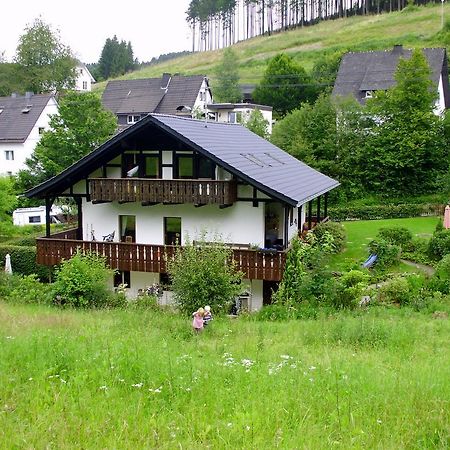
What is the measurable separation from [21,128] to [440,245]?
41.2m

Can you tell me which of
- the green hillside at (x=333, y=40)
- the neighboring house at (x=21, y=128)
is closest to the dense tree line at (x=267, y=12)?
the green hillside at (x=333, y=40)

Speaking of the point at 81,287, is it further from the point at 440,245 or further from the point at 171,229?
the point at 440,245

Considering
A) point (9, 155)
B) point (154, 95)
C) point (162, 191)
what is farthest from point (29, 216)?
point (154, 95)

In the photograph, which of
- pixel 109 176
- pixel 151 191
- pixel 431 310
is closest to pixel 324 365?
pixel 431 310

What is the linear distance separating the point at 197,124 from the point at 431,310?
1259 cm

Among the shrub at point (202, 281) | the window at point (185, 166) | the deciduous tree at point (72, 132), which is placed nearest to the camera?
the shrub at point (202, 281)

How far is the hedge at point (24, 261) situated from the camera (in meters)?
26.4

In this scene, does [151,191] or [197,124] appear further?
[197,124]

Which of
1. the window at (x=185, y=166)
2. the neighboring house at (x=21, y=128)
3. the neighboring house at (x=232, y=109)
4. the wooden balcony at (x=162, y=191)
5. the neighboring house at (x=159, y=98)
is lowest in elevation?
the wooden balcony at (x=162, y=191)

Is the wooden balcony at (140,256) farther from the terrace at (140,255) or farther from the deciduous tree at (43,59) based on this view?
the deciduous tree at (43,59)

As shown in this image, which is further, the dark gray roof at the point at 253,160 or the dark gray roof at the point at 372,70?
the dark gray roof at the point at 372,70

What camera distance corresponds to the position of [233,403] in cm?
608

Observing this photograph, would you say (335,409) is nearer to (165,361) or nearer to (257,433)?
(257,433)

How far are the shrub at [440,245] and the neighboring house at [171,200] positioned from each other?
564 centimetres
